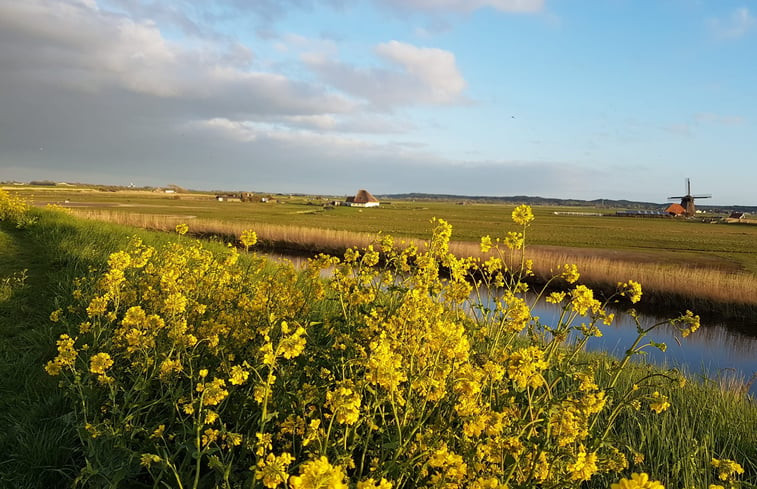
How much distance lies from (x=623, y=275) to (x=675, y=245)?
2155cm

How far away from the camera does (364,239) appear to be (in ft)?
84.4

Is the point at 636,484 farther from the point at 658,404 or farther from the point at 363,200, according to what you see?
the point at 363,200

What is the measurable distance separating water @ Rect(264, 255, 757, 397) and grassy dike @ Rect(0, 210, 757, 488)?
4324 millimetres

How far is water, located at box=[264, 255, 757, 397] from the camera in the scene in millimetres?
10242

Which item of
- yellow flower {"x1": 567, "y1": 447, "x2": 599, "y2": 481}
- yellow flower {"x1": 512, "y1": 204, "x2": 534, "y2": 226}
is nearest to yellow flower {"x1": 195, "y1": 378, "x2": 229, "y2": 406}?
yellow flower {"x1": 567, "y1": 447, "x2": 599, "y2": 481}

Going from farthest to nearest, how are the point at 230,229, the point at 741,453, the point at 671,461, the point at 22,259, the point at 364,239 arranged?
the point at 230,229 < the point at 364,239 < the point at 22,259 < the point at 741,453 < the point at 671,461

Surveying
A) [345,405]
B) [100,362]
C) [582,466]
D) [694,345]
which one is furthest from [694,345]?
[100,362]

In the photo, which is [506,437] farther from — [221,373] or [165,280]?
[165,280]

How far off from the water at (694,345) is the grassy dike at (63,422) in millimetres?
4324

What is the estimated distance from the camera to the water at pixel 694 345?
10242mm

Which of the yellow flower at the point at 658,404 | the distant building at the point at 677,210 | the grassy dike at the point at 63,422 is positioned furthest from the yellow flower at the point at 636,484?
the distant building at the point at 677,210

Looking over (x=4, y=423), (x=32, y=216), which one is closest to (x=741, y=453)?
(x=4, y=423)

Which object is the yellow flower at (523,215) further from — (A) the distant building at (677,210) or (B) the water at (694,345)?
(A) the distant building at (677,210)

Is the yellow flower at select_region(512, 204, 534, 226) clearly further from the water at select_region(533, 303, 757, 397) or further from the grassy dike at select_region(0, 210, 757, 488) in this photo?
the water at select_region(533, 303, 757, 397)
